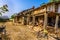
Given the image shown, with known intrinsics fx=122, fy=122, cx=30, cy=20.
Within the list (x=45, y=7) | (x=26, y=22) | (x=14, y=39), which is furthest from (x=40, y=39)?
(x=26, y=22)

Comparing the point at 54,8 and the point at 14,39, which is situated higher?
the point at 54,8

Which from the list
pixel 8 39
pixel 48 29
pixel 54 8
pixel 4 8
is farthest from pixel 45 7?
pixel 8 39

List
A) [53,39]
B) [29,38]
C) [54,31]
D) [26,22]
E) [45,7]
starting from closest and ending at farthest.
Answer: [53,39] < [29,38] < [54,31] < [45,7] < [26,22]

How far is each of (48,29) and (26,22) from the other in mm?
12912

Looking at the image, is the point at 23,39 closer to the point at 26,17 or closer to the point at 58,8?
the point at 58,8

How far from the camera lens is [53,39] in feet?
43.5

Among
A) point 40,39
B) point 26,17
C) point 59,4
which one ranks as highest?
point 59,4

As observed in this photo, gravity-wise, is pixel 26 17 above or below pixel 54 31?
above

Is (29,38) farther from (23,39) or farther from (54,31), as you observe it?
(54,31)

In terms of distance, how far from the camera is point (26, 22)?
3014 cm

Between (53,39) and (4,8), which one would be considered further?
(4,8)

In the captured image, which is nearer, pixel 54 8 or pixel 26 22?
pixel 54 8

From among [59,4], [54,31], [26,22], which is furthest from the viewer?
[26,22]

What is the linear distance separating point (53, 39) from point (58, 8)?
8465 millimetres
